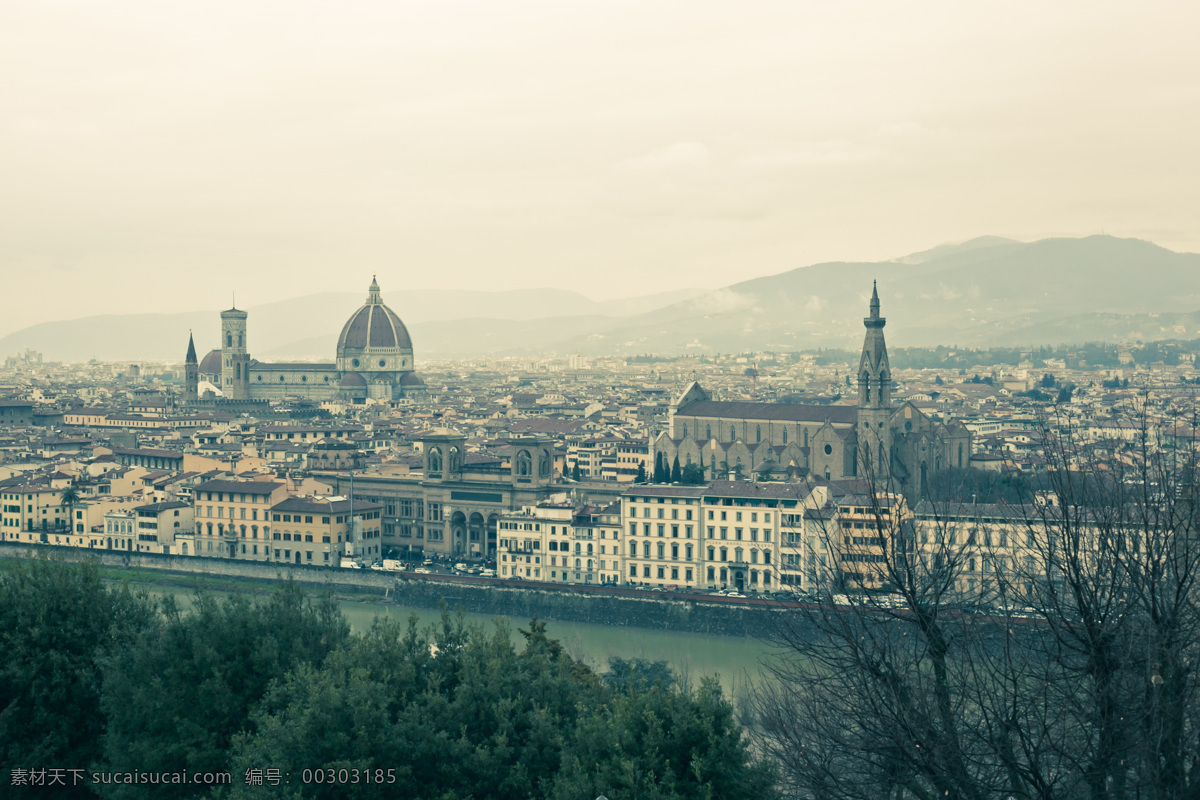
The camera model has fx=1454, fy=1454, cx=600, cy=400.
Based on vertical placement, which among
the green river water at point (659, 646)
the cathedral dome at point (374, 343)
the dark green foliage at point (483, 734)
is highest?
the cathedral dome at point (374, 343)

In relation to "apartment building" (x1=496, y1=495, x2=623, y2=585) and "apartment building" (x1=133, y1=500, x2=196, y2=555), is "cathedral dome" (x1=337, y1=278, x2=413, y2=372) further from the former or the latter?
"apartment building" (x1=496, y1=495, x2=623, y2=585)

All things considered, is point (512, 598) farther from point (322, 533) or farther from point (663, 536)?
point (322, 533)

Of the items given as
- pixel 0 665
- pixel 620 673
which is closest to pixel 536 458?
pixel 620 673

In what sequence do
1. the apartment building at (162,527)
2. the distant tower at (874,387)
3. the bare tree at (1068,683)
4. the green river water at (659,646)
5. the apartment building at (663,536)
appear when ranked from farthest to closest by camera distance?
the distant tower at (874,387) → the apartment building at (162,527) → the apartment building at (663,536) → the green river water at (659,646) → the bare tree at (1068,683)

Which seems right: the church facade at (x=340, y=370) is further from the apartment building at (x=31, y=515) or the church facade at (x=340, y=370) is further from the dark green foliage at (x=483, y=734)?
the dark green foliage at (x=483, y=734)

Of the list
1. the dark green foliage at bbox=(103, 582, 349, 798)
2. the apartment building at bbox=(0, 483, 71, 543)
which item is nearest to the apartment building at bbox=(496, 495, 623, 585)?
the apartment building at bbox=(0, 483, 71, 543)

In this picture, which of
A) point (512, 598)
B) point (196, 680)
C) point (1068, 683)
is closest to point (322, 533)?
point (512, 598)

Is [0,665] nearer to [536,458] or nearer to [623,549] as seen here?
[623,549]

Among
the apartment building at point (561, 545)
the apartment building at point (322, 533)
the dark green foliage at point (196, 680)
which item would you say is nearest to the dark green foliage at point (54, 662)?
the dark green foliage at point (196, 680)
